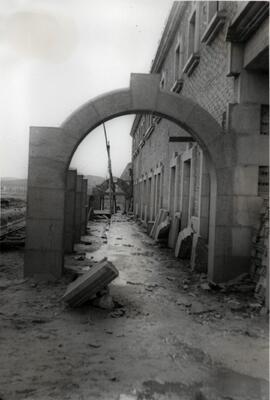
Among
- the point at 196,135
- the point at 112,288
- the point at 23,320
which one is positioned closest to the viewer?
the point at 23,320

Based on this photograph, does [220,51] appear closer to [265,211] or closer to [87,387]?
[265,211]

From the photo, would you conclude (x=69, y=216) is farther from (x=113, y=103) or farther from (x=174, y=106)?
(x=174, y=106)

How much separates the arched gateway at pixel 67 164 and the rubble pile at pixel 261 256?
538 millimetres

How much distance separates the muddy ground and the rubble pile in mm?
231

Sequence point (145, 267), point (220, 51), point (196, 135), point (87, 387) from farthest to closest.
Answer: point (145, 267) → point (220, 51) → point (196, 135) → point (87, 387)

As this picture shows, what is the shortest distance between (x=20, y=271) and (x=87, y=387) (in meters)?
5.10

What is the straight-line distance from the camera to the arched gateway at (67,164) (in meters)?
7.02

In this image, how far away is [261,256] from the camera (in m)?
6.48

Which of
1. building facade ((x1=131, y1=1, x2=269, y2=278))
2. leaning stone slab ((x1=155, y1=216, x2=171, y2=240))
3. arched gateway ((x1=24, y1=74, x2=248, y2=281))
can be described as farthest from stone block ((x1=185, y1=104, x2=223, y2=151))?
leaning stone slab ((x1=155, y1=216, x2=171, y2=240))

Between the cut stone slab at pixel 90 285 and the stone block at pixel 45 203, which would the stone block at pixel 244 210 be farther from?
the stone block at pixel 45 203

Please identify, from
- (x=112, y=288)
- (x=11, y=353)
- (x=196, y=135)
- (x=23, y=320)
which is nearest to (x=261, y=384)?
(x=11, y=353)

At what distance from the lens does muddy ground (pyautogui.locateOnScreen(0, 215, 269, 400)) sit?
3.32 meters

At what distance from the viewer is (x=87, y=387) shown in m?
3.28

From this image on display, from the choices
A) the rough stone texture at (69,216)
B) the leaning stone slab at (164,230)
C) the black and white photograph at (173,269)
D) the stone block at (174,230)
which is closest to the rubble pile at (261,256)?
the black and white photograph at (173,269)
